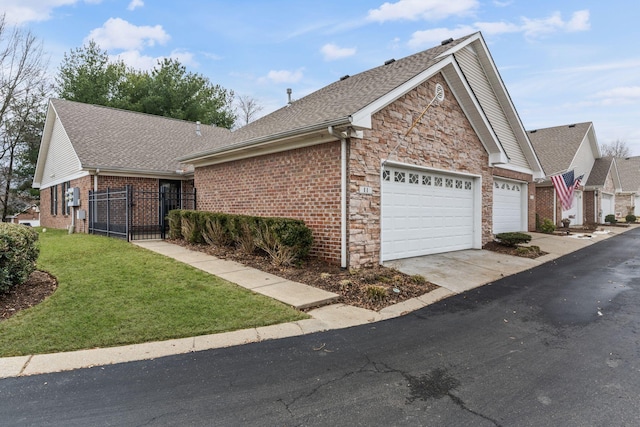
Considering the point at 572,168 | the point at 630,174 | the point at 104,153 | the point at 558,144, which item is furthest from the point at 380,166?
the point at 630,174

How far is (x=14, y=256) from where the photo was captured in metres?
5.23

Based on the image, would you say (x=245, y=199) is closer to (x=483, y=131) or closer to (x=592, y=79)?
(x=483, y=131)

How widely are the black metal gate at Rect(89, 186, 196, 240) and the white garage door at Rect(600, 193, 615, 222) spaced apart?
99.5ft

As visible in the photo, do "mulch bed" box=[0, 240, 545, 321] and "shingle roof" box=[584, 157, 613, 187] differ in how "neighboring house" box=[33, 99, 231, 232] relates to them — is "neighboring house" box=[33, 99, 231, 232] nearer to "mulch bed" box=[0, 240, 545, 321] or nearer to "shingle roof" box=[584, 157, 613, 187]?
"mulch bed" box=[0, 240, 545, 321]

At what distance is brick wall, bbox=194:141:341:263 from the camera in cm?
765

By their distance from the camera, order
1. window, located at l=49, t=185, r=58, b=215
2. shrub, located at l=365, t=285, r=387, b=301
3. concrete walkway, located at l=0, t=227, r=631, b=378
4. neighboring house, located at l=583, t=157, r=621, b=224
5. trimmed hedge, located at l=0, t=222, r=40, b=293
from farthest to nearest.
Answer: neighboring house, located at l=583, t=157, r=621, b=224, window, located at l=49, t=185, r=58, b=215, shrub, located at l=365, t=285, r=387, b=301, trimmed hedge, located at l=0, t=222, r=40, b=293, concrete walkway, located at l=0, t=227, r=631, b=378

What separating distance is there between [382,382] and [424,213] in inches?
271

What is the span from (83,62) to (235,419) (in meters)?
33.0

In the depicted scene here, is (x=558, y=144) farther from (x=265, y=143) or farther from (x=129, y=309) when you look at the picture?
(x=129, y=309)

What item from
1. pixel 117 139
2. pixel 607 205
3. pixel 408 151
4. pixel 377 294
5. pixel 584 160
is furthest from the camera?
pixel 607 205

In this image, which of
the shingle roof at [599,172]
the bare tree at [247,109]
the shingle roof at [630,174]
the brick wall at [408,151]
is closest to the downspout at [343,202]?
the brick wall at [408,151]

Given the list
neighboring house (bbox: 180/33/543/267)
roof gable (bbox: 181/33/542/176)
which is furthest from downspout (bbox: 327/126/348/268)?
roof gable (bbox: 181/33/542/176)

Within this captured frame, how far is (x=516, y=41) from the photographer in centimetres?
1172

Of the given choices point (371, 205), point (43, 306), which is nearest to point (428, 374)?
point (371, 205)
